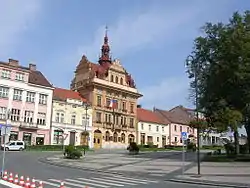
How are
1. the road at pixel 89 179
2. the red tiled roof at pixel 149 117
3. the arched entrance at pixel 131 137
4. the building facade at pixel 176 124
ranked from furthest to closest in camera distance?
the building facade at pixel 176 124
the red tiled roof at pixel 149 117
the arched entrance at pixel 131 137
the road at pixel 89 179

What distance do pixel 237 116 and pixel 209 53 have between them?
9.83m

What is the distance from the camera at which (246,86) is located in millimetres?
36625

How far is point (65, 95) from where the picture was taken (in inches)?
2926

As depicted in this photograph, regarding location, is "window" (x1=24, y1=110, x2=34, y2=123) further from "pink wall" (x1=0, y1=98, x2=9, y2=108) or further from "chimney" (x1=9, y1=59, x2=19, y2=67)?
"chimney" (x1=9, y1=59, x2=19, y2=67)

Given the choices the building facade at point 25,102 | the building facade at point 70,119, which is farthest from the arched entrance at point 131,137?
the building facade at point 25,102

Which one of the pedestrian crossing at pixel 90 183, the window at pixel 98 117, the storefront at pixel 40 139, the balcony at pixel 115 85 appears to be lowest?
the pedestrian crossing at pixel 90 183

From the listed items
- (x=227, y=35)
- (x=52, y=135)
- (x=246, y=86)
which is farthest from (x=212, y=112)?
(x=52, y=135)

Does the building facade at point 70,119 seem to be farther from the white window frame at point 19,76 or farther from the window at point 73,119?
the white window frame at point 19,76

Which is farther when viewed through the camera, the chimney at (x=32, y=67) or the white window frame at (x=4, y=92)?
the chimney at (x=32, y=67)

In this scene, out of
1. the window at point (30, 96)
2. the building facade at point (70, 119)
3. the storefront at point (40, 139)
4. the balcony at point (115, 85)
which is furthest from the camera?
the balcony at point (115, 85)

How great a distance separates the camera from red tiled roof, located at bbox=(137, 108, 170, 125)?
91.8m

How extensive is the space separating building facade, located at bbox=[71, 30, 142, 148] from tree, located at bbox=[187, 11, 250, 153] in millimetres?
37748

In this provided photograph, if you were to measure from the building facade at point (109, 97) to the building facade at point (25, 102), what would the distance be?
12120 mm

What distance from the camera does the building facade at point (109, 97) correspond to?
257 feet
